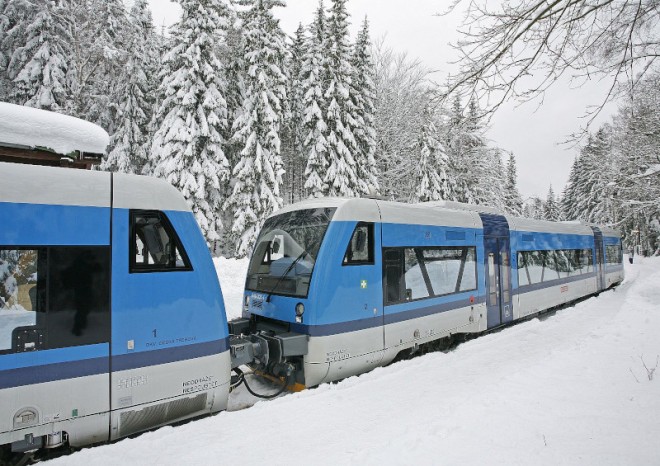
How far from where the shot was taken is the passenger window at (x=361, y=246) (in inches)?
253

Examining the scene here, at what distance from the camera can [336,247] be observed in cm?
620

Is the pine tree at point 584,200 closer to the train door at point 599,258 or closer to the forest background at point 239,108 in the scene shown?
the forest background at point 239,108

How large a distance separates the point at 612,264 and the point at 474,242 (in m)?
14.7

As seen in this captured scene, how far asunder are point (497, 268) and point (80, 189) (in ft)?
31.2

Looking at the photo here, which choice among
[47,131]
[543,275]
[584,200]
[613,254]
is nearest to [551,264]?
[543,275]

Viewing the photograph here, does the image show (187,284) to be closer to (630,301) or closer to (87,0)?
(630,301)

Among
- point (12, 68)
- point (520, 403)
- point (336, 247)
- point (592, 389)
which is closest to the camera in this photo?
point (520, 403)

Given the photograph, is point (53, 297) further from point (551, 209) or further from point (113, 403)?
point (551, 209)

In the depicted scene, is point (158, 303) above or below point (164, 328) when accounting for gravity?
above

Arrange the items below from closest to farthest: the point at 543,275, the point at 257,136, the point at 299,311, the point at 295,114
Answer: the point at 299,311, the point at 543,275, the point at 257,136, the point at 295,114

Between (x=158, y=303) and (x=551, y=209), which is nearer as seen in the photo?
(x=158, y=303)

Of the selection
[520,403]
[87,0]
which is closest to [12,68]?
[87,0]

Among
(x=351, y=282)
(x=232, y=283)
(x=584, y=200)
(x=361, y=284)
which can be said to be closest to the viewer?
(x=351, y=282)

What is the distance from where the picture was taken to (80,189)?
4.03 metres
